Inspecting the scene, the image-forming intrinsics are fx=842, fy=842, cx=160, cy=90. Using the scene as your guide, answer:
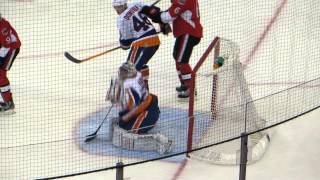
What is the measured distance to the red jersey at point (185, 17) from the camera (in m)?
4.71

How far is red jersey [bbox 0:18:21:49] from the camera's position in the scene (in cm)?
467

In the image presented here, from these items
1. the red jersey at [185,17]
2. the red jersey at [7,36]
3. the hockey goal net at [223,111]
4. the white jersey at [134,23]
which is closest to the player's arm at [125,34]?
the white jersey at [134,23]

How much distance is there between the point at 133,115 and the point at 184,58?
0.81m

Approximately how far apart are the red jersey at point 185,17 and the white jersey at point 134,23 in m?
0.23

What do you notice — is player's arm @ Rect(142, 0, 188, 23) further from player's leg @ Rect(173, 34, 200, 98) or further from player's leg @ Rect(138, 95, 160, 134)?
player's leg @ Rect(138, 95, 160, 134)

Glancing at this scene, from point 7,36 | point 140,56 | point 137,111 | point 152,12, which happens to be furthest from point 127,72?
point 7,36

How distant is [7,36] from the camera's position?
4715 mm

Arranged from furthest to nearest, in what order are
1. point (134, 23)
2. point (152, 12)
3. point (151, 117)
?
point (152, 12)
point (134, 23)
point (151, 117)

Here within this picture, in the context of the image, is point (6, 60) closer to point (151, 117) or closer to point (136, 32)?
point (136, 32)

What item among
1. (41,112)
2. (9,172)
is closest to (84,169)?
(9,172)

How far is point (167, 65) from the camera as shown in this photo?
543 centimetres

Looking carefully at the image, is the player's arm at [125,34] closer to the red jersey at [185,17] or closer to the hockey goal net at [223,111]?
the red jersey at [185,17]

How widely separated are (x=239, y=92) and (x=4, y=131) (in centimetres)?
128

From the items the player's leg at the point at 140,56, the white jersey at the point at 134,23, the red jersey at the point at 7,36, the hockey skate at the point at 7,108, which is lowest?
the hockey skate at the point at 7,108
